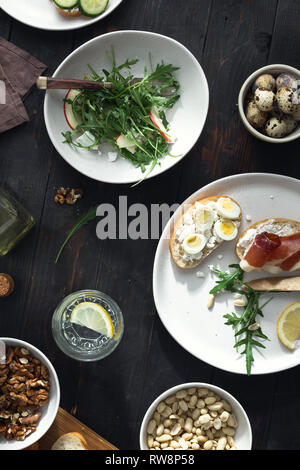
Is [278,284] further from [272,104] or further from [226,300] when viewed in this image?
[272,104]

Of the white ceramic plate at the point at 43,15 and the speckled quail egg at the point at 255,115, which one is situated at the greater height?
the white ceramic plate at the point at 43,15

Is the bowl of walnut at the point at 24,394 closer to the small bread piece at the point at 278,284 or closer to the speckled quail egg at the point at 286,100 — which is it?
the small bread piece at the point at 278,284

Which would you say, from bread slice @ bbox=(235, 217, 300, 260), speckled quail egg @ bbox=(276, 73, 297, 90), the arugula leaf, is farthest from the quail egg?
speckled quail egg @ bbox=(276, 73, 297, 90)

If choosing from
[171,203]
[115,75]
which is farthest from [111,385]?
[115,75]

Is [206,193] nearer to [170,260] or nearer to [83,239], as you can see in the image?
[170,260]

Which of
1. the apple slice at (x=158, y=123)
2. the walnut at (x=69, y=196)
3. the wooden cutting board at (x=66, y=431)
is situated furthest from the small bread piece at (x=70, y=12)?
the wooden cutting board at (x=66, y=431)

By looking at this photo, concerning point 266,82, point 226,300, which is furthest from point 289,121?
point 226,300
